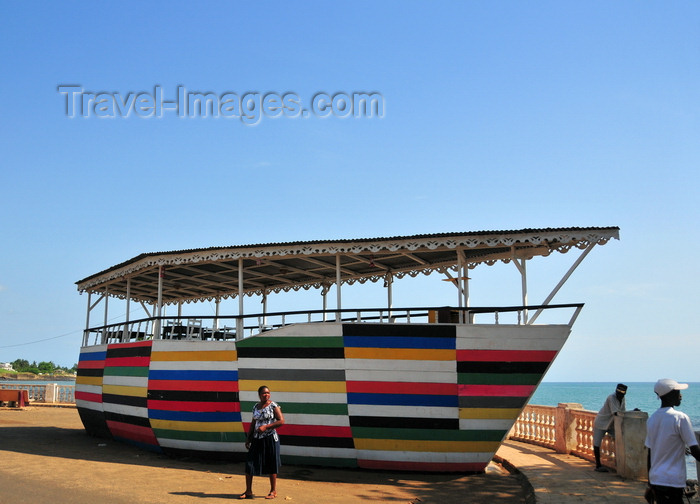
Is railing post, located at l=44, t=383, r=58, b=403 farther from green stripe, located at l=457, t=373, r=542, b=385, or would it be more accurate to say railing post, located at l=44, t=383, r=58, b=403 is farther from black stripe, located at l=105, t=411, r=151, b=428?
green stripe, located at l=457, t=373, r=542, b=385

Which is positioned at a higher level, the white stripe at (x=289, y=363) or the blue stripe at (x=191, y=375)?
the white stripe at (x=289, y=363)

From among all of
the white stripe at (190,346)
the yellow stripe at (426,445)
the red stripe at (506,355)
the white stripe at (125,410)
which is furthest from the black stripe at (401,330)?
the white stripe at (125,410)

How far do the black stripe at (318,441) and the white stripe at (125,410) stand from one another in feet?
12.3

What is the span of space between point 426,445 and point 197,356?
503 cm

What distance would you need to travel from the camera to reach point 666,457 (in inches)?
202

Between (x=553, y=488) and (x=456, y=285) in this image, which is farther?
(x=456, y=285)

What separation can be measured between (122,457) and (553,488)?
864 centimetres

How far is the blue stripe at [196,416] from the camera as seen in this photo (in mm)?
12109

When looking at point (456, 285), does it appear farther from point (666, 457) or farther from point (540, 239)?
point (666, 457)

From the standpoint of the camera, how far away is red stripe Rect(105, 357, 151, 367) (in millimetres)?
13312

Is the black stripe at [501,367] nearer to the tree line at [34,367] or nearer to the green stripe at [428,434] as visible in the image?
the green stripe at [428,434]

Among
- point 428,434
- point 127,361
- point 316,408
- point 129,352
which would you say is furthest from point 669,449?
point 127,361

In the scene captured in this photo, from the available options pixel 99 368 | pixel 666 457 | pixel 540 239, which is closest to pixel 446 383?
pixel 540 239

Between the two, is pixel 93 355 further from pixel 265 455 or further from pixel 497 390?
pixel 497 390
